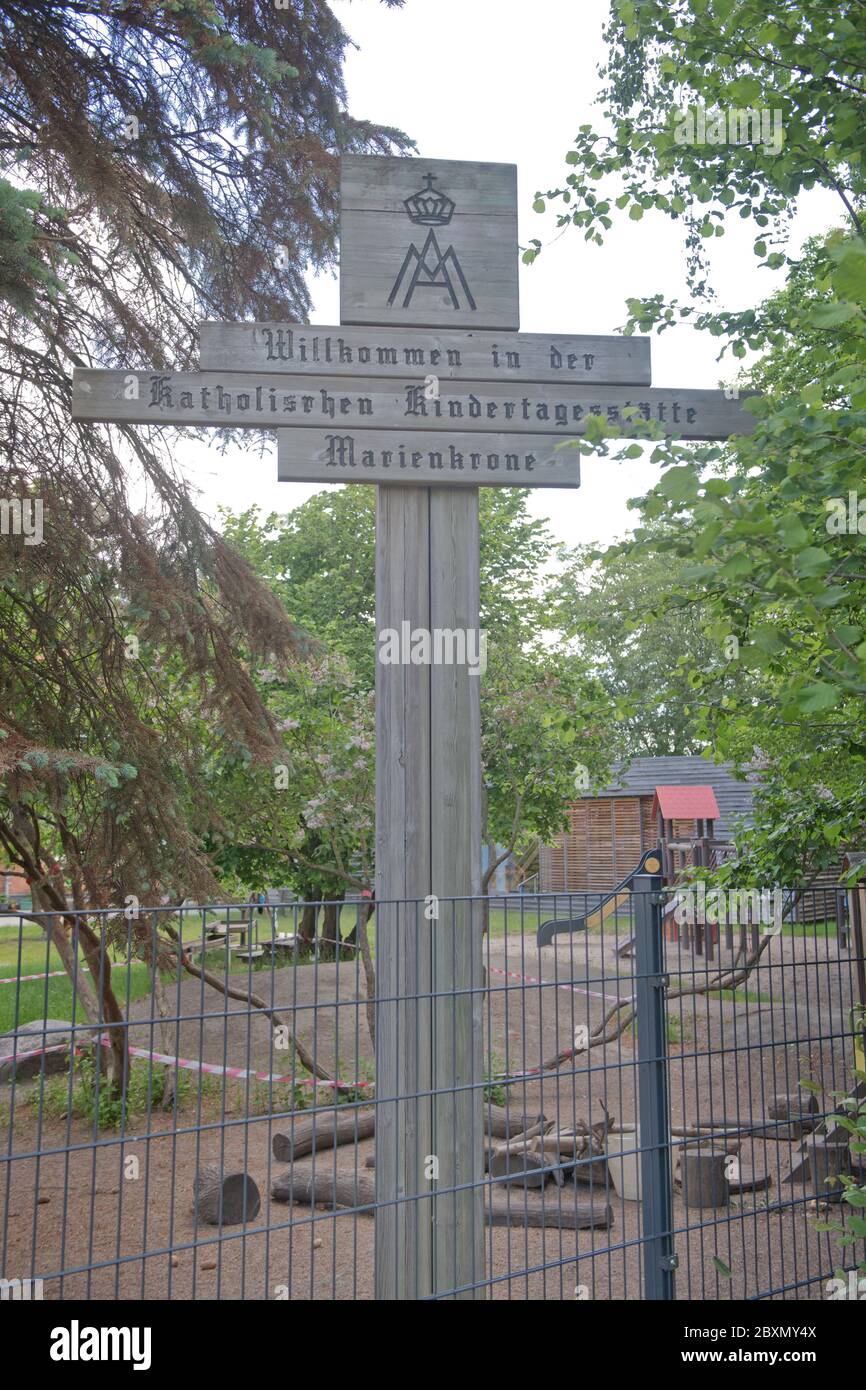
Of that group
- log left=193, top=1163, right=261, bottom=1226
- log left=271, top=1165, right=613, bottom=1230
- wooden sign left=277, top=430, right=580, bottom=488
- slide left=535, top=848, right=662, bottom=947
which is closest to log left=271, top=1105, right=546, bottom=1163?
log left=271, top=1165, right=613, bottom=1230

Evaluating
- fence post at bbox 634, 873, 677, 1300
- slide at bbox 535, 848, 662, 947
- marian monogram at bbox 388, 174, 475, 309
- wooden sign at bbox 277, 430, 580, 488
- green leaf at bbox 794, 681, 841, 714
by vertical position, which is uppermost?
marian monogram at bbox 388, 174, 475, 309

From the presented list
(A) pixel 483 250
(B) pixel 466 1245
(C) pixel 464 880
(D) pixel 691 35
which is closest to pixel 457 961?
(C) pixel 464 880

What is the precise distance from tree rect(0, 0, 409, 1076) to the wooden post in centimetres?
205

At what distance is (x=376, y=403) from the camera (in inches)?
151

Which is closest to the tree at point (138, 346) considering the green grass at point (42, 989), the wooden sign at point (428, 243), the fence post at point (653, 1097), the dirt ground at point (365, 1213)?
the dirt ground at point (365, 1213)

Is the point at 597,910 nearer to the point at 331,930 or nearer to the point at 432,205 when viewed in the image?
the point at 432,205

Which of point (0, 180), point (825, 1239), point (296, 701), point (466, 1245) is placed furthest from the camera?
point (296, 701)

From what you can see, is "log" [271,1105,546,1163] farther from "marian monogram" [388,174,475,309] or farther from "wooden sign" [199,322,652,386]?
"marian monogram" [388,174,475,309]

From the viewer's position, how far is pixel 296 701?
10.4m

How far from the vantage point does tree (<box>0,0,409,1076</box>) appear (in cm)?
592
